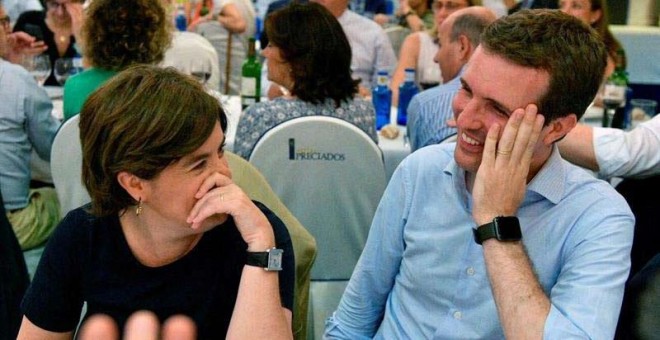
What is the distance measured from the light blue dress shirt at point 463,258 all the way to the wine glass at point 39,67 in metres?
2.46

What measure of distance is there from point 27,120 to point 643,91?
312 cm

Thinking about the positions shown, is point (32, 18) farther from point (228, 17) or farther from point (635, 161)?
point (635, 161)

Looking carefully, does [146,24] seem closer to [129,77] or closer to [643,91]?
[129,77]

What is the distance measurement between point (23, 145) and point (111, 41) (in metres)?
0.50

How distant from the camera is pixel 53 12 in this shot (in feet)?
14.9

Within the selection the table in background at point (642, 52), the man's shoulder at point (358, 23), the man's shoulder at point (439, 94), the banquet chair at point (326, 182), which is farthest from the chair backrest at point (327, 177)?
the table in background at point (642, 52)

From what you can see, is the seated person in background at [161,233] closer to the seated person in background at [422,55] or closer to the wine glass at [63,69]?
the wine glass at [63,69]

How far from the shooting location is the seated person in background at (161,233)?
4.95 feet

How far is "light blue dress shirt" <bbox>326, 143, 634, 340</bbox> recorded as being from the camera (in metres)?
1.48

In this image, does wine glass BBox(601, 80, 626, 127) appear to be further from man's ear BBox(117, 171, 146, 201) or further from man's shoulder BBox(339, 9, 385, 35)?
man's ear BBox(117, 171, 146, 201)

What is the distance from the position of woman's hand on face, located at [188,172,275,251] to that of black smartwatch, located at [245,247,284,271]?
0.01m

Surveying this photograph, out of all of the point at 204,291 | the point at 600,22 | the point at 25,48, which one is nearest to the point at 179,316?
the point at 204,291

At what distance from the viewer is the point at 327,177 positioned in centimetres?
287

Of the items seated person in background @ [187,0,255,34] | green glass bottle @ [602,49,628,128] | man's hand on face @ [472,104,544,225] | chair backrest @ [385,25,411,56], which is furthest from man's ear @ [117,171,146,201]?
chair backrest @ [385,25,411,56]
